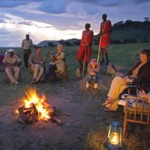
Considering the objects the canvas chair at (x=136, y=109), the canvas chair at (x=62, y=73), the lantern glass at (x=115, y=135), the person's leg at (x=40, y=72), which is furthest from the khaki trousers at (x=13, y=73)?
the lantern glass at (x=115, y=135)

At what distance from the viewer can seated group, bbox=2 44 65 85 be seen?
11.4 m

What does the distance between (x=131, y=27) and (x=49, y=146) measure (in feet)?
100

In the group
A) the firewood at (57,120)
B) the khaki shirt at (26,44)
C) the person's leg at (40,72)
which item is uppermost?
the khaki shirt at (26,44)

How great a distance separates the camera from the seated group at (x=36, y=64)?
11.4 metres

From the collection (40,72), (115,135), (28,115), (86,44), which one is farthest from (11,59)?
(115,135)

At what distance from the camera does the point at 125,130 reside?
580 cm

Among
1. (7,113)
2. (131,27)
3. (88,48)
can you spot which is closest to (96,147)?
(7,113)

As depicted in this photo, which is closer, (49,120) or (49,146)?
(49,146)

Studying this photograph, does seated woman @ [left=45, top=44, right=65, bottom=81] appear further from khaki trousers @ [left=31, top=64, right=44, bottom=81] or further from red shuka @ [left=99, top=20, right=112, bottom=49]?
red shuka @ [left=99, top=20, right=112, bottom=49]

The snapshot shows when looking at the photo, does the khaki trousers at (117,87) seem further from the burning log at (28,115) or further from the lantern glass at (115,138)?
the lantern glass at (115,138)

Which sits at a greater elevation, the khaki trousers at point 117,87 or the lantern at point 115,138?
the khaki trousers at point 117,87

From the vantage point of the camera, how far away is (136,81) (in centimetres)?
682

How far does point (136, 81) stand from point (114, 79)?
0.49 meters

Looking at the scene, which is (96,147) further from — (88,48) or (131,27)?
(131,27)
